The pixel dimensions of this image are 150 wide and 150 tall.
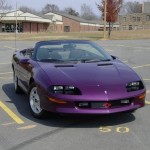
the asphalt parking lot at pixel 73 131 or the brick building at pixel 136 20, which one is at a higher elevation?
the brick building at pixel 136 20

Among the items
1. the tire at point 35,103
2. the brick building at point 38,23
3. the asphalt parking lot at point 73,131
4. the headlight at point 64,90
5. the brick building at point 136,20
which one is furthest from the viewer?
the brick building at point 136,20

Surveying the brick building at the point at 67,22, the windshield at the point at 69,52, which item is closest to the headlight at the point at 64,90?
the windshield at the point at 69,52

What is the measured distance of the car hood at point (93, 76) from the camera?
18.9 feet

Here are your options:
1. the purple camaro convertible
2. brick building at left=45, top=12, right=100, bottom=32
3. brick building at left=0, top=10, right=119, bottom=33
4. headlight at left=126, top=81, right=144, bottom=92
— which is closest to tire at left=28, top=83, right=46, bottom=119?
the purple camaro convertible

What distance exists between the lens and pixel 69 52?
7.33 meters

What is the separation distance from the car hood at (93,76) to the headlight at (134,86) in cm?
6

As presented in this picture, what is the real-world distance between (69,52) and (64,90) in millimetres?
1683

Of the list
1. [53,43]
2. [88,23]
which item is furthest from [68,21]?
[53,43]

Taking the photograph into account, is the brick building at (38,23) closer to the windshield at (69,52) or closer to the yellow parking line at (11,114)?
the windshield at (69,52)

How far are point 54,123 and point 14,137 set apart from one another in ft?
2.99

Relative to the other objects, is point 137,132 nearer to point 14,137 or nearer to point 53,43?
point 14,137

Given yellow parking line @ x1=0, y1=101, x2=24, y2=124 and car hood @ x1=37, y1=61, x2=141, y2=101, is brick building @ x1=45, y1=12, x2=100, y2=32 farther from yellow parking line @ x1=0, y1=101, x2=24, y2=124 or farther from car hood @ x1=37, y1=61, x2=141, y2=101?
car hood @ x1=37, y1=61, x2=141, y2=101

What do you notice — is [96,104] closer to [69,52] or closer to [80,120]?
[80,120]

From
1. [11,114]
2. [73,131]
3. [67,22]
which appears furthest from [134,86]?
[67,22]
